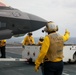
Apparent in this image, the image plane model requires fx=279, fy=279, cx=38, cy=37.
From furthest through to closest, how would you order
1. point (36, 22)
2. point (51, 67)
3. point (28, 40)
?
point (28, 40), point (36, 22), point (51, 67)

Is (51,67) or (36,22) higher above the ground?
(36,22)

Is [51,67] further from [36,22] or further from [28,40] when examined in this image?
[28,40]

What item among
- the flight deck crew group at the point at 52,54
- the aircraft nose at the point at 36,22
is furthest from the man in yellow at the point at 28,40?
the flight deck crew group at the point at 52,54

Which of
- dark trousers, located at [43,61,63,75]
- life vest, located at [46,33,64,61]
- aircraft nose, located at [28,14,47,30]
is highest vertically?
aircraft nose, located at [28,14,47,30]

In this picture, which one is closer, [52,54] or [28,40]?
[52,54]

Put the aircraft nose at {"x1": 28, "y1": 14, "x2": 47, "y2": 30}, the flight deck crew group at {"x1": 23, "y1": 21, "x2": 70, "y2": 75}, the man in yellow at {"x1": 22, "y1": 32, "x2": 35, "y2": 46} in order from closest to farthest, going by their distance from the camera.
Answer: the flight deck crew group at {"x1": 23, "y1": 21, "x2": 70, "y2": 75} < the aircraft nose at {"x1": 28, "y1": 14, "x2": 47, "y2": 30} < the man in yellow at {"x1": 22, "y1": 32, "x2": 35, "y2": 46}

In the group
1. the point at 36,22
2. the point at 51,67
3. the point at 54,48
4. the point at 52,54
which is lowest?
the point at 51,67

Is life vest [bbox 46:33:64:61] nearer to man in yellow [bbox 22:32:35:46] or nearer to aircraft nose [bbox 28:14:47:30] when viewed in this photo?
aircraft nose [bbox 28:14:47:30]

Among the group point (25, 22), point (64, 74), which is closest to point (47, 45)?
point (25, 22)

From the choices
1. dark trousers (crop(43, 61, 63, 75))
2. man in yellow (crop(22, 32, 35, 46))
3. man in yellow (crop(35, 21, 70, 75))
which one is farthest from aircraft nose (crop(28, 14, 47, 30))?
man in yellow (crop(22, 32, 35, 46))

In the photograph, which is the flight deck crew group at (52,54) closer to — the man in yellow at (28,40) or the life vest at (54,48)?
the life vest at (54,48)

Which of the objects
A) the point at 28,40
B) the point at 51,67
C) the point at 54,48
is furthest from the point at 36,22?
the point at 28,40

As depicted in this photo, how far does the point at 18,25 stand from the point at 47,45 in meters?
3.51

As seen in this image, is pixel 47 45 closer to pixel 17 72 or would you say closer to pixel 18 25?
pixel 18 25
